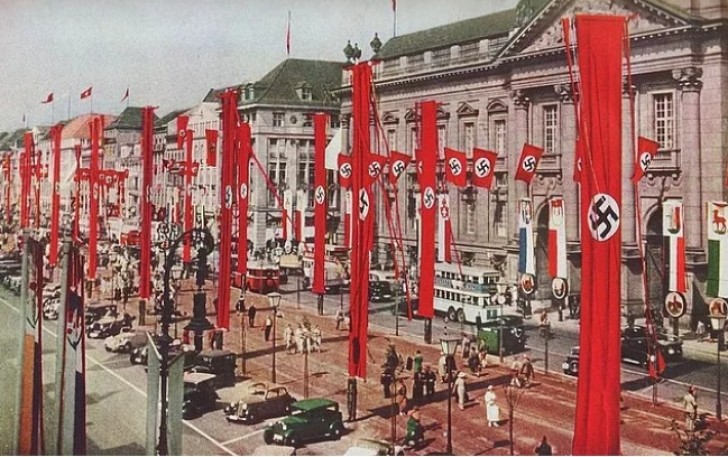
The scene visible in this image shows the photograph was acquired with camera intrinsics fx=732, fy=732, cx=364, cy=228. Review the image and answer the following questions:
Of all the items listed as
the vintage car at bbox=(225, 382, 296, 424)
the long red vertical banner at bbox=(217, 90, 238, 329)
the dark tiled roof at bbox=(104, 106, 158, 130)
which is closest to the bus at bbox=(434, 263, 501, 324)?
the vintage car at bbox=(225, 382, 296, 424)

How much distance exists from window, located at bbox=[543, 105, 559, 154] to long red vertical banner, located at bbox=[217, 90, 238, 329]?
3.82 m

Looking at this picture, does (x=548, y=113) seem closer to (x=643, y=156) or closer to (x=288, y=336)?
(x=643, y=156)

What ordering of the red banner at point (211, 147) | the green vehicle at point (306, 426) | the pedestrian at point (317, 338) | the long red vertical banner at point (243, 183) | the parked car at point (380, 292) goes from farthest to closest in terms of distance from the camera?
the long red vertical banner at point (243, 183) → the red banner at point (211, 147) → the pedestrian at point (317, 338) → the parked car at point (380, 292) → the green vehicle at point (306, 426)

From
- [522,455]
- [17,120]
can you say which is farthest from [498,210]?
[17,120]

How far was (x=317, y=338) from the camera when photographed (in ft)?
29.9

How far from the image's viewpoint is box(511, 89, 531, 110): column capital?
365 inches

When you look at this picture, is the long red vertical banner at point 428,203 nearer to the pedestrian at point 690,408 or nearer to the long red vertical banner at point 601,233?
the long red vertical banner at point 601,233

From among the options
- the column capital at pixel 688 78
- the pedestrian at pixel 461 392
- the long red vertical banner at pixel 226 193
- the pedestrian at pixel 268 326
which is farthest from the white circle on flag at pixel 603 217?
the long red vertical banner at pixel 226 193

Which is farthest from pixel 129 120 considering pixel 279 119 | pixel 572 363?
pixel 572 363

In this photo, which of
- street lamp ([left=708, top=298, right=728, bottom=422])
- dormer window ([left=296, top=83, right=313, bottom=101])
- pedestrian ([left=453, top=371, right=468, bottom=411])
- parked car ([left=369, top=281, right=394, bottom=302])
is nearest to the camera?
street lamp ([left=708, top=298, right=728, bottom=422])

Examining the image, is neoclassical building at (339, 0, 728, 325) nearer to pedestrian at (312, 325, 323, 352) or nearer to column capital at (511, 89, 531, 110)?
column capital at (511, 89, 531, 110)

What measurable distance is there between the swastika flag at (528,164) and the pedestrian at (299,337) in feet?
11.1

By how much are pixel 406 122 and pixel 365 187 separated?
92cm

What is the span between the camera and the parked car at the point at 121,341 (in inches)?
357
